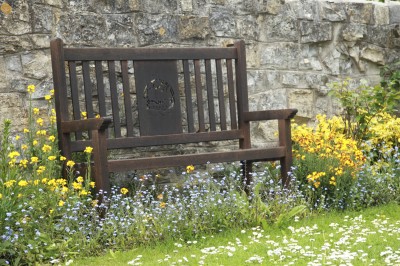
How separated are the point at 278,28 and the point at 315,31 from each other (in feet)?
1.44

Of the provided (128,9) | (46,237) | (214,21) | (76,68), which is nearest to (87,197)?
(46,237)

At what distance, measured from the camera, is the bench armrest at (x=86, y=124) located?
4906 millimetres

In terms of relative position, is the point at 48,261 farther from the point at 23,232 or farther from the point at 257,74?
the point at 257,74

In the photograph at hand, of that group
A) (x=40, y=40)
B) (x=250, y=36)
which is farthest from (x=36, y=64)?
(x=250, y=36)

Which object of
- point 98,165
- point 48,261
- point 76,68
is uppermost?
point 76,68

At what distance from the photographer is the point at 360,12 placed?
769 centimetres

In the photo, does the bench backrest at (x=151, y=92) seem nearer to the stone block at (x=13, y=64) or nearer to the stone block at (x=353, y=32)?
the stone block at (x=13, y=64)

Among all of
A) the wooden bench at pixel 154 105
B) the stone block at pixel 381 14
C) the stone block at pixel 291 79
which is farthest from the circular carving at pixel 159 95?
the stone block at pixel 381 14

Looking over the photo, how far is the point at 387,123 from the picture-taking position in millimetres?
7047

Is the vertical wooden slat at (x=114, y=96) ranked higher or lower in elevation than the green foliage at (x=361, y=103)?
higher

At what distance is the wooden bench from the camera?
534 cm

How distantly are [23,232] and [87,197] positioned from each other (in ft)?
1.99

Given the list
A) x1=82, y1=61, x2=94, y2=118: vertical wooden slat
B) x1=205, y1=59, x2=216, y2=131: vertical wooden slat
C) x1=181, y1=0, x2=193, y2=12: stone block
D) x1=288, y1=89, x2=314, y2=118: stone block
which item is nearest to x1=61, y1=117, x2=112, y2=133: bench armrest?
x1=82, y1=61, x2=94, y2=118: vertical wooden slat

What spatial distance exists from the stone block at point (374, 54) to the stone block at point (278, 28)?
3.07 ft
